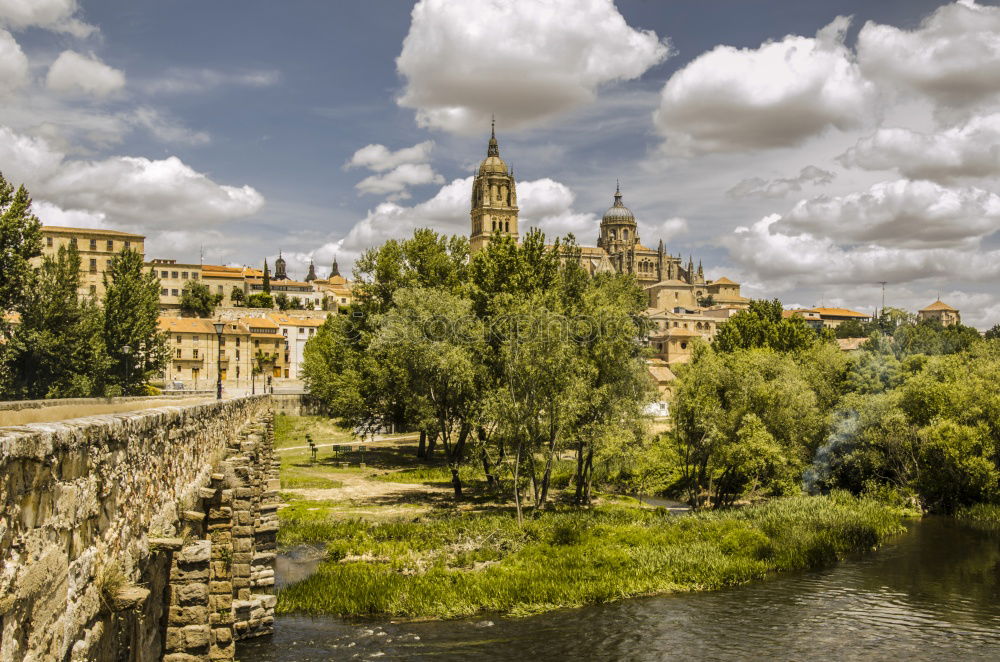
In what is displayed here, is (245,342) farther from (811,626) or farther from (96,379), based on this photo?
(811,626)

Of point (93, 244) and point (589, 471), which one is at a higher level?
point (93, 244)

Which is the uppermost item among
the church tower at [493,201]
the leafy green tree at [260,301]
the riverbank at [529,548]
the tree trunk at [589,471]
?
the church tower at [493,201]

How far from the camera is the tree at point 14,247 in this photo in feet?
137

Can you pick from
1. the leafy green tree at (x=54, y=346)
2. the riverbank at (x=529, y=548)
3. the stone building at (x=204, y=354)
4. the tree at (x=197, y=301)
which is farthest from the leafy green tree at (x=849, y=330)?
the leafy green tree at (x=54, y=346)

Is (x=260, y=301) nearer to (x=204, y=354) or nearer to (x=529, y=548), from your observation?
(x=204, y=354)

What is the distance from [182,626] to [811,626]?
17.5 m

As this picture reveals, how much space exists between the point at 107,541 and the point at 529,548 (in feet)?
67.0

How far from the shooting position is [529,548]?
2536 centimetres

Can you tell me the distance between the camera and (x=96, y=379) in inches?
1927

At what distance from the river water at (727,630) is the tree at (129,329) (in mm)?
40390

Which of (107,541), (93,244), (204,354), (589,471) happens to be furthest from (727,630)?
(93,244)

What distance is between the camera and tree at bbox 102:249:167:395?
52.9 metres

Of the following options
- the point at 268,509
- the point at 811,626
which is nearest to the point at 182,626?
the point at 268,509

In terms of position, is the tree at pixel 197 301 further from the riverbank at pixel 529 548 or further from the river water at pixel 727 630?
the river water at pixel 727 630
